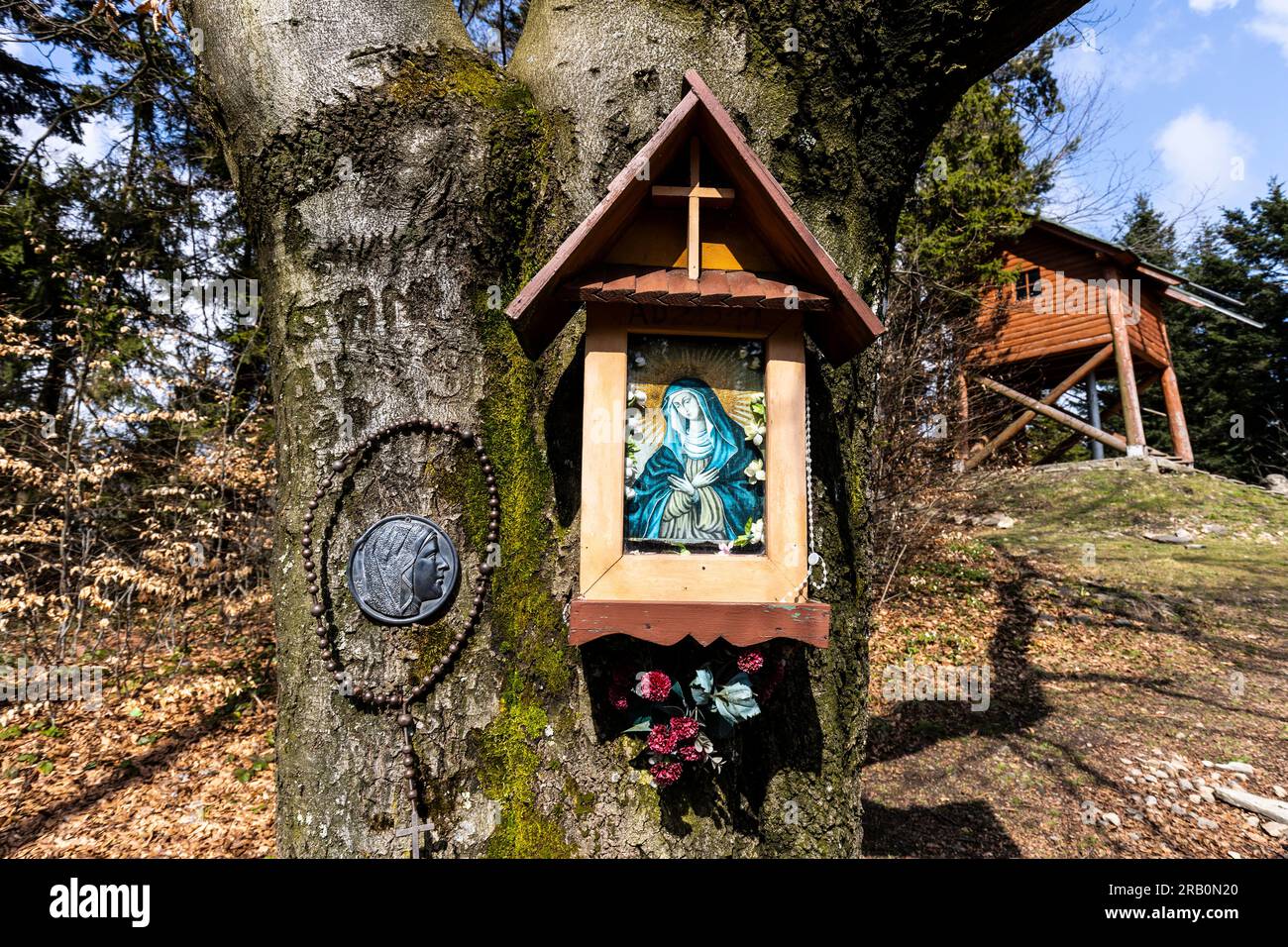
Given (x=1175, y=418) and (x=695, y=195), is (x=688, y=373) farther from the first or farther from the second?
(x=1175, y=418)

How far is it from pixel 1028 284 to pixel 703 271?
16.7 m

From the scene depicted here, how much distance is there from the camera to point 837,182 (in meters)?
2.53

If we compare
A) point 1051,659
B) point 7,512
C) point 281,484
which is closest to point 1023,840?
point 1051,659

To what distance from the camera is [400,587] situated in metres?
2.09

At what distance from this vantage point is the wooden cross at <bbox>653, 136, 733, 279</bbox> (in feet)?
6.45

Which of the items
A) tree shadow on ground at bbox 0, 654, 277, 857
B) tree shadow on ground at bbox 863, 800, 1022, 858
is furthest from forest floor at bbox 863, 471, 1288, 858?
tree shadow on ground at bbox 0, 654, 277, 857

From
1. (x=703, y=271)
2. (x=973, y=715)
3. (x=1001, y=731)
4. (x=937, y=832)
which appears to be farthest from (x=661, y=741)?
(x=973, y=715)

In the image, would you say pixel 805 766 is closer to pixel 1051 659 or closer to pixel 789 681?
pixel 789 681

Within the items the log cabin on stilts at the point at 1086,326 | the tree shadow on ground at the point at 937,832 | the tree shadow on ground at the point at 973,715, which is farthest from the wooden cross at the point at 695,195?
the log cabin on stilts at the point at 1086,326

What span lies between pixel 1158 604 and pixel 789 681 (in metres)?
9.89

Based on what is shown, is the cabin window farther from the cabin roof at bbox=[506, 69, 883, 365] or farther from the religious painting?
the religious painting

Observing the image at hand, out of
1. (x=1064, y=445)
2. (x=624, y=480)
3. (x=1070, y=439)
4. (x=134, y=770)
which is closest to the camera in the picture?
(x=624, y=480)

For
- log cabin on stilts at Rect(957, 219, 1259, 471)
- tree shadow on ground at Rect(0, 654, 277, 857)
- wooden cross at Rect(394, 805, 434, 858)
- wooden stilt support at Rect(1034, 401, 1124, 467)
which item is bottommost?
tree shadow on ground at Rect(0, 654, 277, 857)

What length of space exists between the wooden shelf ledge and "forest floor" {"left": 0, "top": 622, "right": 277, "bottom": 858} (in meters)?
4.90
